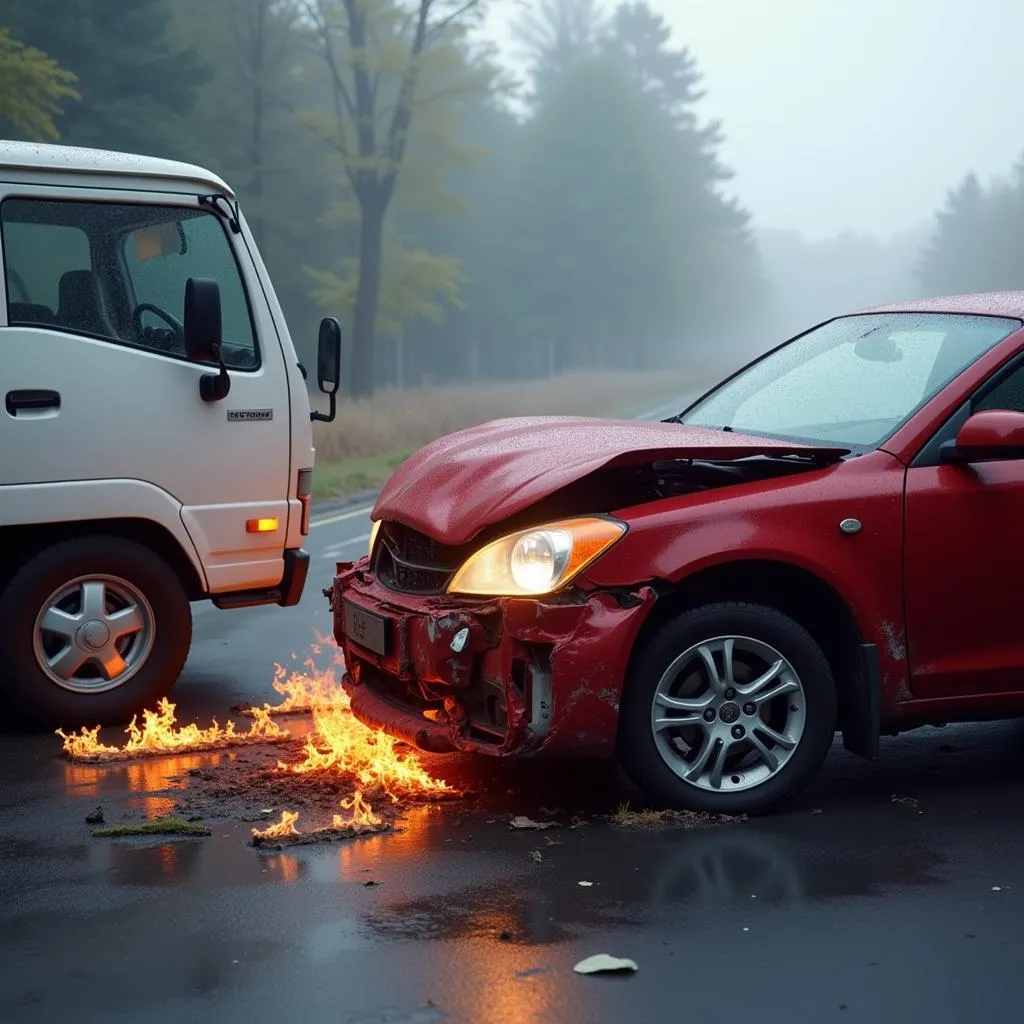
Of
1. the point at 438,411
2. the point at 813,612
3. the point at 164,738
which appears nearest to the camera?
the point at 813,612

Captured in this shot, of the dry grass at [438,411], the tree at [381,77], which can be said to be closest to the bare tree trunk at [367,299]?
the tree at [381,77]

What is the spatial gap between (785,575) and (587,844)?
120 centimetres

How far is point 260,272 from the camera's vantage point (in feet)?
27.6

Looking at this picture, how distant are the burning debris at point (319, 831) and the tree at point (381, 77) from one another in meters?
34.8

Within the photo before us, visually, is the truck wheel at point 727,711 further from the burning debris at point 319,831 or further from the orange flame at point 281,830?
the orange flame at point 281,830

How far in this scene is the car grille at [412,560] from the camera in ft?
20.9

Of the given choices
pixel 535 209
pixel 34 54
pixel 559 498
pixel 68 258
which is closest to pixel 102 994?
pixel 559 498

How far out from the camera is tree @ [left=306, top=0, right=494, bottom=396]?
3988cm

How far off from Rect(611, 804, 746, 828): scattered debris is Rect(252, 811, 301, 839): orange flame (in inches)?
43.0

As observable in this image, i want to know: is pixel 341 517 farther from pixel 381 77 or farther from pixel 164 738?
pixel 381 77

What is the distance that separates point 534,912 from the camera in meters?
5.12

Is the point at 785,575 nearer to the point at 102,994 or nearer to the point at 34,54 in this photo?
the point at 102,994

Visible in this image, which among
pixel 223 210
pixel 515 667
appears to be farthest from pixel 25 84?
pixel 515 667

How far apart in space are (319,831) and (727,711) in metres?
1.44
